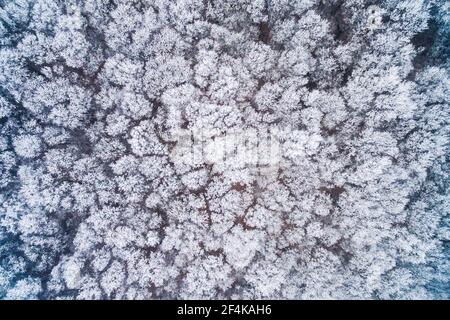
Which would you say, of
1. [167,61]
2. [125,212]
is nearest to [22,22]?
[167,61]

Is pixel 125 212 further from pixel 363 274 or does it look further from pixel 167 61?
pixel 363 274

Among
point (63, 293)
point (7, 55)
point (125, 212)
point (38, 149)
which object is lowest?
point (63, 293)

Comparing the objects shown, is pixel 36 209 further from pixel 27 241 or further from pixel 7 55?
pixel 7 55

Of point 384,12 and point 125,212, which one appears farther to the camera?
point 125,212

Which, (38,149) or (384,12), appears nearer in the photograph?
(384,12)

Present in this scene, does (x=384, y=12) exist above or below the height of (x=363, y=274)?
above

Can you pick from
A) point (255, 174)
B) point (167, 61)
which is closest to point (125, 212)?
point (255, 174)
